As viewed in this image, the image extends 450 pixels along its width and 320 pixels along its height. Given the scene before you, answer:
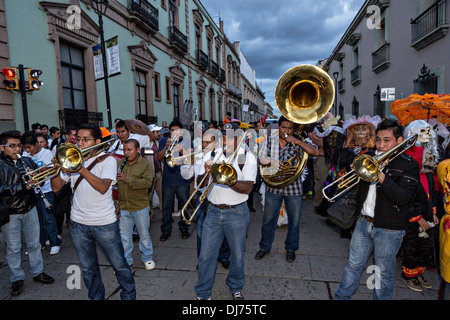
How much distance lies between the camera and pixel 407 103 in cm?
413

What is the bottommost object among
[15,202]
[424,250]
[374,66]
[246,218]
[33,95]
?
[424,250]

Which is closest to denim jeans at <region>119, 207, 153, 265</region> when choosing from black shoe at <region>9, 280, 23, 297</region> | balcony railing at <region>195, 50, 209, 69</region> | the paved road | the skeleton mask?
the paved road

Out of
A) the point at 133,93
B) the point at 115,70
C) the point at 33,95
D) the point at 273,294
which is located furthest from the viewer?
the point at 133,93

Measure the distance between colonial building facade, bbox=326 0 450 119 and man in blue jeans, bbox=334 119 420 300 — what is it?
327 inches

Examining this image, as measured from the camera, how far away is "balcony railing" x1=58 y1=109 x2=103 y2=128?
8.30 metres

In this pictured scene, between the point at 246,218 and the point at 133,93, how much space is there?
10.9 meters

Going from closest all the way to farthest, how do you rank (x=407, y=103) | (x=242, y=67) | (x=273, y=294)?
1. (x=273, y=294)
2. (x=407, y=103)
3. (x=242, y=67)

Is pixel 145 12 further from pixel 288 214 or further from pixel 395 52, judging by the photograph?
pixel 288 214

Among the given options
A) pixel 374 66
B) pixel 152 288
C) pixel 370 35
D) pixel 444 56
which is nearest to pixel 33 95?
pixel 152 288

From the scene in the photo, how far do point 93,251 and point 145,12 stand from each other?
42.6ft

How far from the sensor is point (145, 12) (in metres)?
12.8

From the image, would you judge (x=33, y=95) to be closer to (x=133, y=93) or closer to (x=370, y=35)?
(x=133, y=93)

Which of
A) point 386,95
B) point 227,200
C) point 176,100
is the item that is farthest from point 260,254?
point 176,100

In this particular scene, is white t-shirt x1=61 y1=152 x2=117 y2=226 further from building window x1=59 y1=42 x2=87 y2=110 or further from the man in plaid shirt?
building window x1=59 y1=42 x2=87 y2=110
